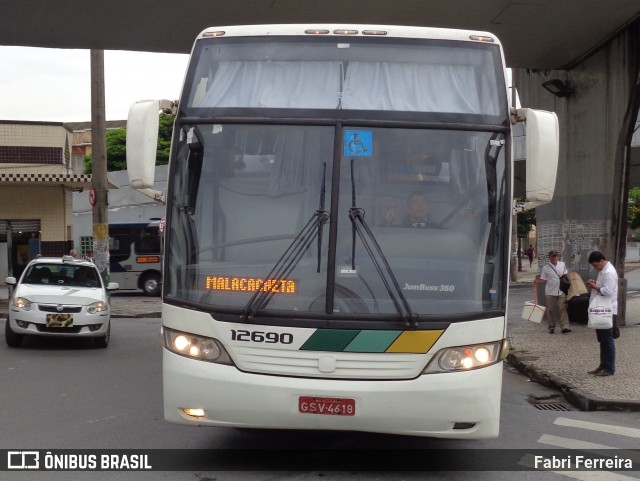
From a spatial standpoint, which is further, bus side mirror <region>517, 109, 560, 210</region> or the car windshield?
the car windshield

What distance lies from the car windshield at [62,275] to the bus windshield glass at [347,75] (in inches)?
374

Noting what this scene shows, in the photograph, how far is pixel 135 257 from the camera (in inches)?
1249

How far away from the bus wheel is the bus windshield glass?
2509 centimetres

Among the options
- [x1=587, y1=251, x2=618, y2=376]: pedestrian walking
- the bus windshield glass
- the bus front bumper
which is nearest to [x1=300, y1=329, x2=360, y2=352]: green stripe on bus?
the bus front bumper

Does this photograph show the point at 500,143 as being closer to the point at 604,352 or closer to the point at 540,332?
the point at 604,352

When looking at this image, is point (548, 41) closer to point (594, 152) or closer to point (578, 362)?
point (594, 152)

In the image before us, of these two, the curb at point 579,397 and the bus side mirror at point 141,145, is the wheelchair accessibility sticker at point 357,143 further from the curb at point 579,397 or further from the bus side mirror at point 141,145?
the curb at point 579,397

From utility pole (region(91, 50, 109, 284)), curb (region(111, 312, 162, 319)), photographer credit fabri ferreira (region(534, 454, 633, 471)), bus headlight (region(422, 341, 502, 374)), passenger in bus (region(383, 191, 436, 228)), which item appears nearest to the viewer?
bus headlight (region(422, 341, 502, 374))

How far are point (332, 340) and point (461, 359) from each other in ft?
3.10

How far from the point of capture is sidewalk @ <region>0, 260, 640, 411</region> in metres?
10.7

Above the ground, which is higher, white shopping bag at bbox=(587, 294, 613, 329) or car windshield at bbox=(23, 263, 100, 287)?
white shopping bag at bbox=(587, 294, 613, 329)

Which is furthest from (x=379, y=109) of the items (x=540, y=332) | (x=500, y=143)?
(x=540, y=332)

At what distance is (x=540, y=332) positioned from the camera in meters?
17.9

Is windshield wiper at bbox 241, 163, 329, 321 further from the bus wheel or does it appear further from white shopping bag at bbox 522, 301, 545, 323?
the bus wheel
